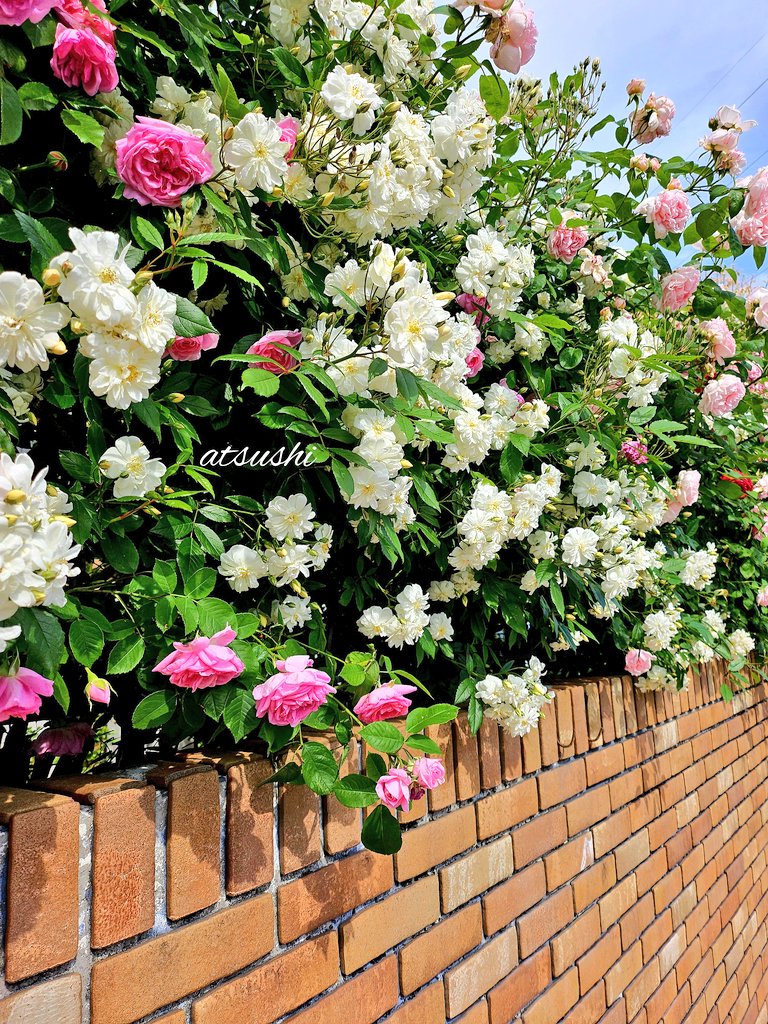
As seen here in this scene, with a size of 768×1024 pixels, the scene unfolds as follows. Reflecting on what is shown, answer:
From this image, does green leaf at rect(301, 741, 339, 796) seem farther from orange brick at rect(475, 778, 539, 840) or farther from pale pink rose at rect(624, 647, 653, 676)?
pale pink rose at rect(624, 647, 653, 676)

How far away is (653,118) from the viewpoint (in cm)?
199

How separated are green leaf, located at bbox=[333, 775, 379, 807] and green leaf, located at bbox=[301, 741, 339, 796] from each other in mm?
25

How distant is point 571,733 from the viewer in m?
1.85

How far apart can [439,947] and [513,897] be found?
12.2 inches

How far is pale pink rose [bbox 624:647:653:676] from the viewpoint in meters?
2.13

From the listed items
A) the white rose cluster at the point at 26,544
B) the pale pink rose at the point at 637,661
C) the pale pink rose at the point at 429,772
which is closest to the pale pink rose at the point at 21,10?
the white rose cluster at the point at 26,544

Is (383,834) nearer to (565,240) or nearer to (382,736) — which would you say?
(382,736)

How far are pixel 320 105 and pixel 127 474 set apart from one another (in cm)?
66

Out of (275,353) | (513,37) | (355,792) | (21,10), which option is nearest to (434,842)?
(355,792)

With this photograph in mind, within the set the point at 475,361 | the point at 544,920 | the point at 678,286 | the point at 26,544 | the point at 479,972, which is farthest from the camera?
the point at 678,286

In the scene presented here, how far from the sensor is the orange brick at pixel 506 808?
4.75 feet

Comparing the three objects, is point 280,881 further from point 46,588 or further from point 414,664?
point 414,664

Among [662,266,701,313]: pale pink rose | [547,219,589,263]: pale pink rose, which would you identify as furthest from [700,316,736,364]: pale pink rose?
[547,219,589,263]: pale pink rose

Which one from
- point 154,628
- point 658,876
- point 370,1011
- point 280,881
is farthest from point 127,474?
point 658,876
